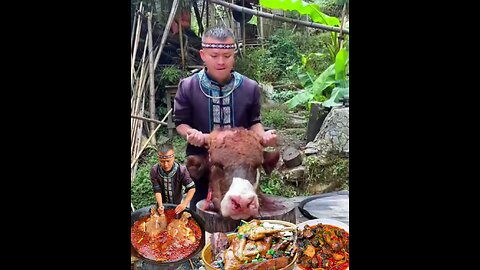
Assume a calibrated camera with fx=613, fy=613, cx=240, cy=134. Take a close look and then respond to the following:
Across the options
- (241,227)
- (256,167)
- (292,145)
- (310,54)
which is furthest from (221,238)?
(310,54)

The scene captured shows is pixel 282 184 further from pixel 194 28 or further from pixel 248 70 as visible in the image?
pixel 194 28

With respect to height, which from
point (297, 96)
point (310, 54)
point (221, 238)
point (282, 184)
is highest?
point (310, 54)

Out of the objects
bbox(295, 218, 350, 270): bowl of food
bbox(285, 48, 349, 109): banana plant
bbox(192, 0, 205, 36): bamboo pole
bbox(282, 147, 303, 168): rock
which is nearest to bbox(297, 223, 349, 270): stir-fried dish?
bbox(295, 218, 350, 270): bowl of food

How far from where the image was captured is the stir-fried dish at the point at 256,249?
3076 mm

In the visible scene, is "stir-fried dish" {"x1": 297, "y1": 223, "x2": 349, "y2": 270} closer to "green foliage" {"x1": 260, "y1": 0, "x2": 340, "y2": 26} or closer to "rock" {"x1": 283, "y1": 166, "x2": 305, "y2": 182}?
"rock" {"x1": 283, "y1": 166, "x2": 305, "y2": 182}

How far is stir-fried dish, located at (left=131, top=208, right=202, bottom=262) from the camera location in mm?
3170

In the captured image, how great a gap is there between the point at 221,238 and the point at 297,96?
2.77 feet

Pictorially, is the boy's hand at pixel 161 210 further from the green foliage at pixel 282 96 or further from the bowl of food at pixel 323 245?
the green foliage at pixel 282 96

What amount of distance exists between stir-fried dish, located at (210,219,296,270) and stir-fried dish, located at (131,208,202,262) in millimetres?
143

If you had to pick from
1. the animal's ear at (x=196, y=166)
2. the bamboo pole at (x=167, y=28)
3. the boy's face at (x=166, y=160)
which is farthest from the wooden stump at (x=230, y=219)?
the bamboo pole at (x=167, y=28)

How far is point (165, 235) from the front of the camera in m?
3.20

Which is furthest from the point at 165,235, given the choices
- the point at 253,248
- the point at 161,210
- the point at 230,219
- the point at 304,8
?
the point at 304,8

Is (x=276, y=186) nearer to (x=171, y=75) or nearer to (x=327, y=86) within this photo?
(x=327, y=86)
